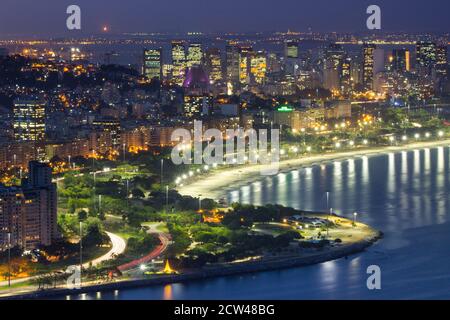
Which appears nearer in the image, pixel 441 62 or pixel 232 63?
pixel 232 63

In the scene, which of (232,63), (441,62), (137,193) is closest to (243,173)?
(137,193)

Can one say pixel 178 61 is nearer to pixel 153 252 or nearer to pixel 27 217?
pixel 27 217

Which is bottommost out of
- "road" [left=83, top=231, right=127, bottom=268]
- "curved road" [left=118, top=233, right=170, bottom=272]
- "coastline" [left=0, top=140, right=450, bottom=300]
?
"coastline" [left=0, top=140, right=450, bottom=300]

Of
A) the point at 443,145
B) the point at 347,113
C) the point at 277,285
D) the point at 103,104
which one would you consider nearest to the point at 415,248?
the point at 277,285

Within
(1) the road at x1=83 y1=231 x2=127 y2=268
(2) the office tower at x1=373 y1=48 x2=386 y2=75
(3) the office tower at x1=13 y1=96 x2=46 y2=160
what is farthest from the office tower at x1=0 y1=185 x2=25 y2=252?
(2) the office tower at x1=373 y1=48 x2=386 y2=75

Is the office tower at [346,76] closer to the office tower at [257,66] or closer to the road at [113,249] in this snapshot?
the office tower at [257,66]

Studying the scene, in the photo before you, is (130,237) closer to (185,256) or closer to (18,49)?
(185,256)

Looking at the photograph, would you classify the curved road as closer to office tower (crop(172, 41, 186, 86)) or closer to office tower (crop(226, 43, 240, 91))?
office tower (crop(172, 41, 186, 86))
